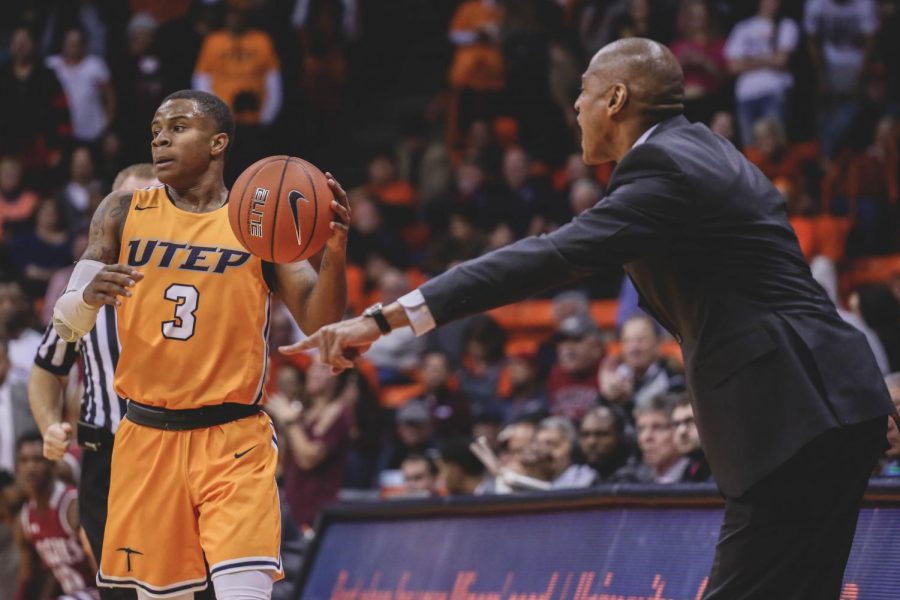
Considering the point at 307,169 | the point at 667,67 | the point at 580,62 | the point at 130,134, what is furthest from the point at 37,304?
the point at 667,67

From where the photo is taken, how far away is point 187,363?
17.3 ft

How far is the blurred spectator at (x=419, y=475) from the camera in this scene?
9.86m

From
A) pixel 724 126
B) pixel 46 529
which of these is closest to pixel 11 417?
pixel 46 529

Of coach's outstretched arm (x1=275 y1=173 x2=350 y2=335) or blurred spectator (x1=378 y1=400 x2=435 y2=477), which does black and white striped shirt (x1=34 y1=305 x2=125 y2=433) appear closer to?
coach's outstretched arm (x1=275 y1=173 x2=350 y2=335)

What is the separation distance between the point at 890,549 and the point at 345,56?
1395cm

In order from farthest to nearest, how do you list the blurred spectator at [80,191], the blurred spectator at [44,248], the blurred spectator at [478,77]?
the blurred spectator at [478,77]
the blurred spectator at [80,191]
the blurred spectator at [44,248]

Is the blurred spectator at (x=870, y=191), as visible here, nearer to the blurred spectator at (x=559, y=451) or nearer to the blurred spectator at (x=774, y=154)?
the blurred spectator at (x=774, y=154)

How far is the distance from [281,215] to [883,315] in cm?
522

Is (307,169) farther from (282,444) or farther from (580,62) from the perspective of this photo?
(580,62)

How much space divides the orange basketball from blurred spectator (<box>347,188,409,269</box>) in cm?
918

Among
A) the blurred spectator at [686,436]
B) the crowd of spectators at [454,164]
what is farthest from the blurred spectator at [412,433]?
the blurred spectator at [686,436]

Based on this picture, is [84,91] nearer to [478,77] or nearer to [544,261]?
[478,77]

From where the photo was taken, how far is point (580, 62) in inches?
584

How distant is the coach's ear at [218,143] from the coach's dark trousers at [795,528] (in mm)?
2522
